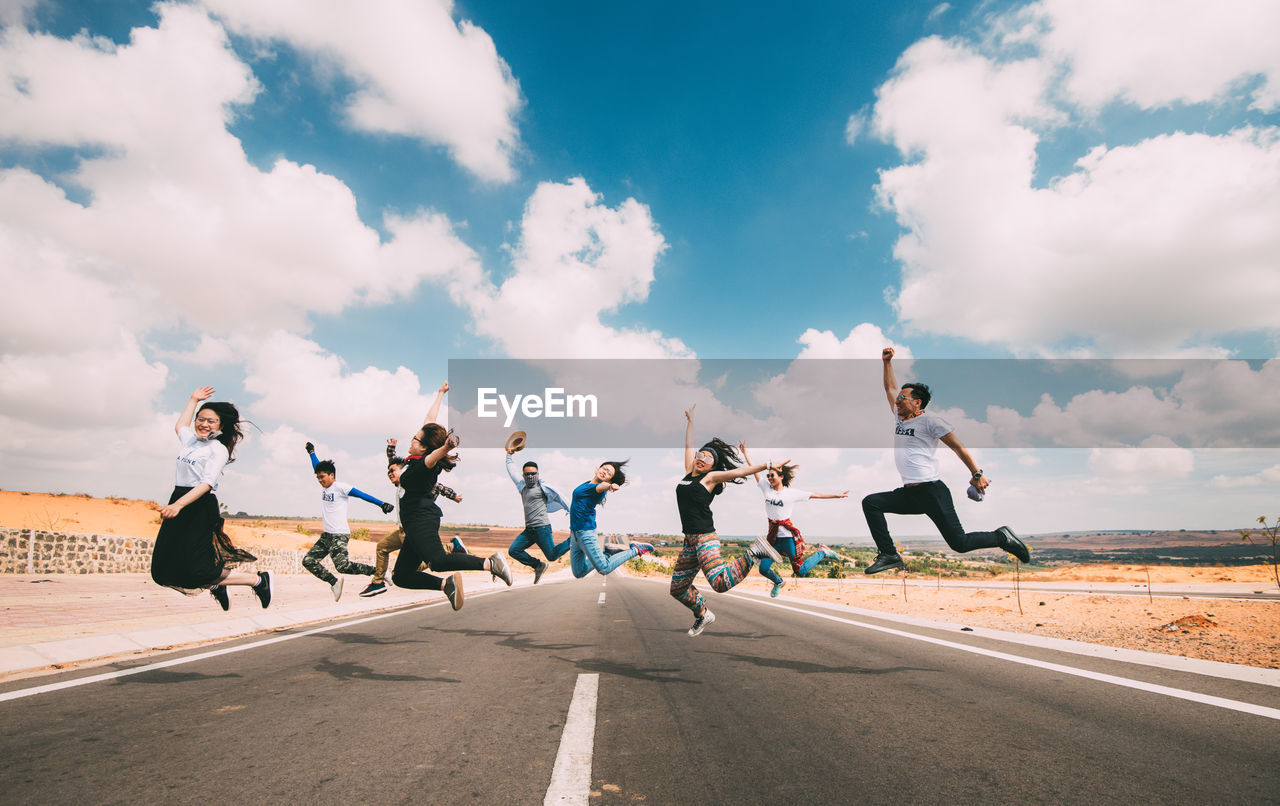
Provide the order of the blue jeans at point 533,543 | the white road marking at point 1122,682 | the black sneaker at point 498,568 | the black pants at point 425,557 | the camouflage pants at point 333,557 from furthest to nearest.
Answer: the blue jeans at point 533,543
the camouflage pants at point 333,557
the black sneaker at point 498,568
the black pants at point 425,557
the white road marking at point 1122,682

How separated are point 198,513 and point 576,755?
4139 millimetres

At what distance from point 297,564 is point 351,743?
30722 millimetres

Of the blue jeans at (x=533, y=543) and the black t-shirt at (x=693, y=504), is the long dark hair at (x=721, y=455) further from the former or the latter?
the blue jeans at (x=533, y=543)

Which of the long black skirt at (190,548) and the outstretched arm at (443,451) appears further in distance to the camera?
the outstretched arm at (443,451)

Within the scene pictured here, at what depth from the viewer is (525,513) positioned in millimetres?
8555

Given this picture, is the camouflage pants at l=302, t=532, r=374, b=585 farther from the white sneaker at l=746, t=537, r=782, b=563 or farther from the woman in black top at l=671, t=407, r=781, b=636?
the white sneaker at l=746, t=537, r=782, b=563

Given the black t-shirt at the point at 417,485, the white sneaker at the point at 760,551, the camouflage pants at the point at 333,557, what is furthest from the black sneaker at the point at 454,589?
the white sneaker at the point at 760,551

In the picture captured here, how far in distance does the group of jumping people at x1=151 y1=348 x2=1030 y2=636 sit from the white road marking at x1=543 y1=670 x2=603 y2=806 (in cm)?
207

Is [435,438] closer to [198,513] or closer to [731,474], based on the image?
[198,513]

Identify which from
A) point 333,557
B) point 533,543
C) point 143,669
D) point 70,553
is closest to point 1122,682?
point 533,543

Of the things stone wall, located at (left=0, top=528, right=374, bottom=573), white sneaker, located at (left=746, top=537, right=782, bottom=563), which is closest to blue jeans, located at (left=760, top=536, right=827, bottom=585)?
white sneaker, located at (left=746, top=537, right=782, bottom=563)

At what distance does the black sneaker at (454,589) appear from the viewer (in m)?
6.03

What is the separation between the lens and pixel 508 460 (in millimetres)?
8242

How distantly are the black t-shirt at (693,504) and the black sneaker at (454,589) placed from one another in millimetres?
2628
